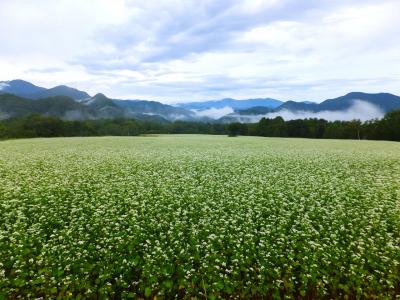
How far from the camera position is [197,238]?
1124 cm

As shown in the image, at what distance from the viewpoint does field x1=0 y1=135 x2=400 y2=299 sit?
8.63 metres

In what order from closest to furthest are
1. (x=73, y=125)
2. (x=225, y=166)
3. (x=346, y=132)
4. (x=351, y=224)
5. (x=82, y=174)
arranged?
(x=351, y=224), (x=82, y=174), (x=225, y=166), (x=346, y=132), (x=73, y=125)

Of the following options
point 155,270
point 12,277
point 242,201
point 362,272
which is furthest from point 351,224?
point 12,277

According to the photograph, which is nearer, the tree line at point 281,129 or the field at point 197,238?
the field at point 197,238

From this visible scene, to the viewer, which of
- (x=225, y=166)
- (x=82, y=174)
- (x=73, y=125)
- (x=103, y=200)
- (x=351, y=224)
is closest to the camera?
(x=351, y=224)

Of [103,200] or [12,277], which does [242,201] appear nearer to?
[103,200]

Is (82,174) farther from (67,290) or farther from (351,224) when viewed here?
(351,224)

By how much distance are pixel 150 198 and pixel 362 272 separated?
34.2 feet

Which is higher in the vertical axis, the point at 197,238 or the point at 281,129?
the point at 281,129

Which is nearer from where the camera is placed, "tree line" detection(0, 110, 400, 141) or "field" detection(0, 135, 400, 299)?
"field" detection(0, 135, 400, 299)

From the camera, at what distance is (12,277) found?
8695 mm

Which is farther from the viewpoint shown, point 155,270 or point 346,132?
point 346,132

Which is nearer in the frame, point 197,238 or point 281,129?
point 197,238

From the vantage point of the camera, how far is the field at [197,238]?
8633 millimetres
